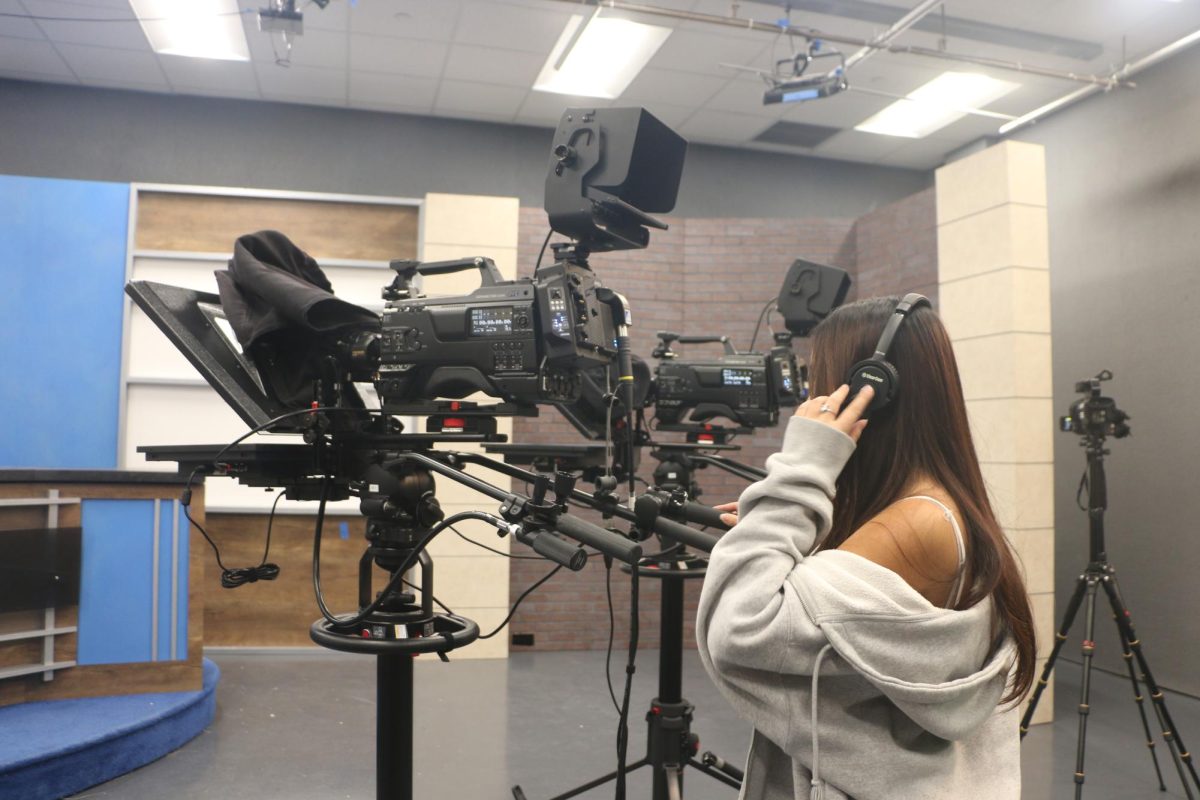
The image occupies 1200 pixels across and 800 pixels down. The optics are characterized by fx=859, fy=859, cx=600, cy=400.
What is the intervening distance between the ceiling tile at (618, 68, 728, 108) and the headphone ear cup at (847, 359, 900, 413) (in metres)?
4.46

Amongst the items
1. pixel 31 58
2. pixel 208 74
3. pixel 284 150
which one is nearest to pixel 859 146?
pixel 284 150

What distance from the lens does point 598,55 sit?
4953 mm

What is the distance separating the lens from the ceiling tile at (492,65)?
4.81m

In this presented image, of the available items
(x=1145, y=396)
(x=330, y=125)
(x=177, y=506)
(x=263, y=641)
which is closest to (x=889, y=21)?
(x=1145, y=396)

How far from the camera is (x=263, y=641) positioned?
177 inches

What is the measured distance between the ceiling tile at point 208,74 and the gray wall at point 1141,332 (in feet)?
16.0

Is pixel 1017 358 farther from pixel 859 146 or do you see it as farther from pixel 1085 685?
pixel 859 146

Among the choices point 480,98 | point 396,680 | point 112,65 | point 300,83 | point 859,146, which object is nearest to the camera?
point 396,680

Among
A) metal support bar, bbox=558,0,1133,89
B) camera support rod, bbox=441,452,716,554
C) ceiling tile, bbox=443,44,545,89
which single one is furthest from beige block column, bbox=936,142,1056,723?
camera support rod, bbox=441,452,716,554

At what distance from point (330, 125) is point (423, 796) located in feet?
14.1

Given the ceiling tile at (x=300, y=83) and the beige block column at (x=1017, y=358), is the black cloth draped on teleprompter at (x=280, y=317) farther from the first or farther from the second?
the ceiling tile at (x=300, y=83)

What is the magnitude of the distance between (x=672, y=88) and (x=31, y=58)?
12.1ft

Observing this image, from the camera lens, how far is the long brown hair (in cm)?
98

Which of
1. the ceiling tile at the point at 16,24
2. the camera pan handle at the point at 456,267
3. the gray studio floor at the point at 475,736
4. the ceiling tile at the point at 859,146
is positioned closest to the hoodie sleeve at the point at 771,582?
the camera pan handle at the point at 456,267
